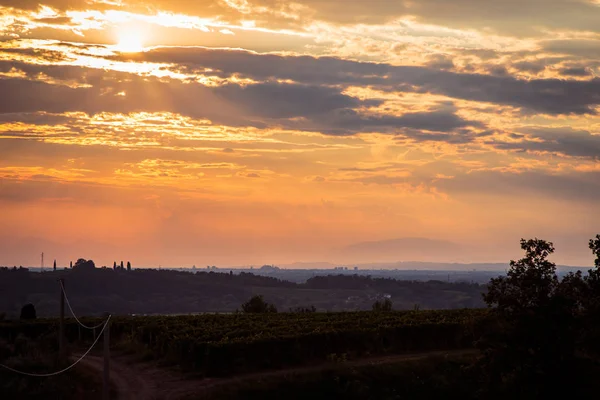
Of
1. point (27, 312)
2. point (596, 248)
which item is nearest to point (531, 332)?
point (596, 248)

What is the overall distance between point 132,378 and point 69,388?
473 centimetres

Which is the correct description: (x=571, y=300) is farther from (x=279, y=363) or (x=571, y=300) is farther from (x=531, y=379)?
(x=279, y=363)

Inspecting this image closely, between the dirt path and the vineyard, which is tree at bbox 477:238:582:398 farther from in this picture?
the dirt path

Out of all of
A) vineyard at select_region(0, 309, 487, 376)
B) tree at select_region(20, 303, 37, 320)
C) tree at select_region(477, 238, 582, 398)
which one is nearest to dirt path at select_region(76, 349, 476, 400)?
vineyard at select_region(0, 309, 487, 376)

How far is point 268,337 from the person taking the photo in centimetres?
5606

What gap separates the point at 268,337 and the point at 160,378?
9.16 metres

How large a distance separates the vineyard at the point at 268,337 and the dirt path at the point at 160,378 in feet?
4.83

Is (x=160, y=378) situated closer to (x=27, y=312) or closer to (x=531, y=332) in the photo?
(x=531, y=332)

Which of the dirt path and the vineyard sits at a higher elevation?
the vineyard

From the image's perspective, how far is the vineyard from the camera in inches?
2080

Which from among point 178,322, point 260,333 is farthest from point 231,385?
point 178,322

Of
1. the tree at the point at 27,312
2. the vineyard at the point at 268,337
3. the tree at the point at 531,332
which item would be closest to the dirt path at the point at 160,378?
the vineyard at the point at 268,337

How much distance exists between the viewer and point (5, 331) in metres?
67.6

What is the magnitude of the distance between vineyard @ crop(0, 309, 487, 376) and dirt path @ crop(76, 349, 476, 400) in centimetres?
147
